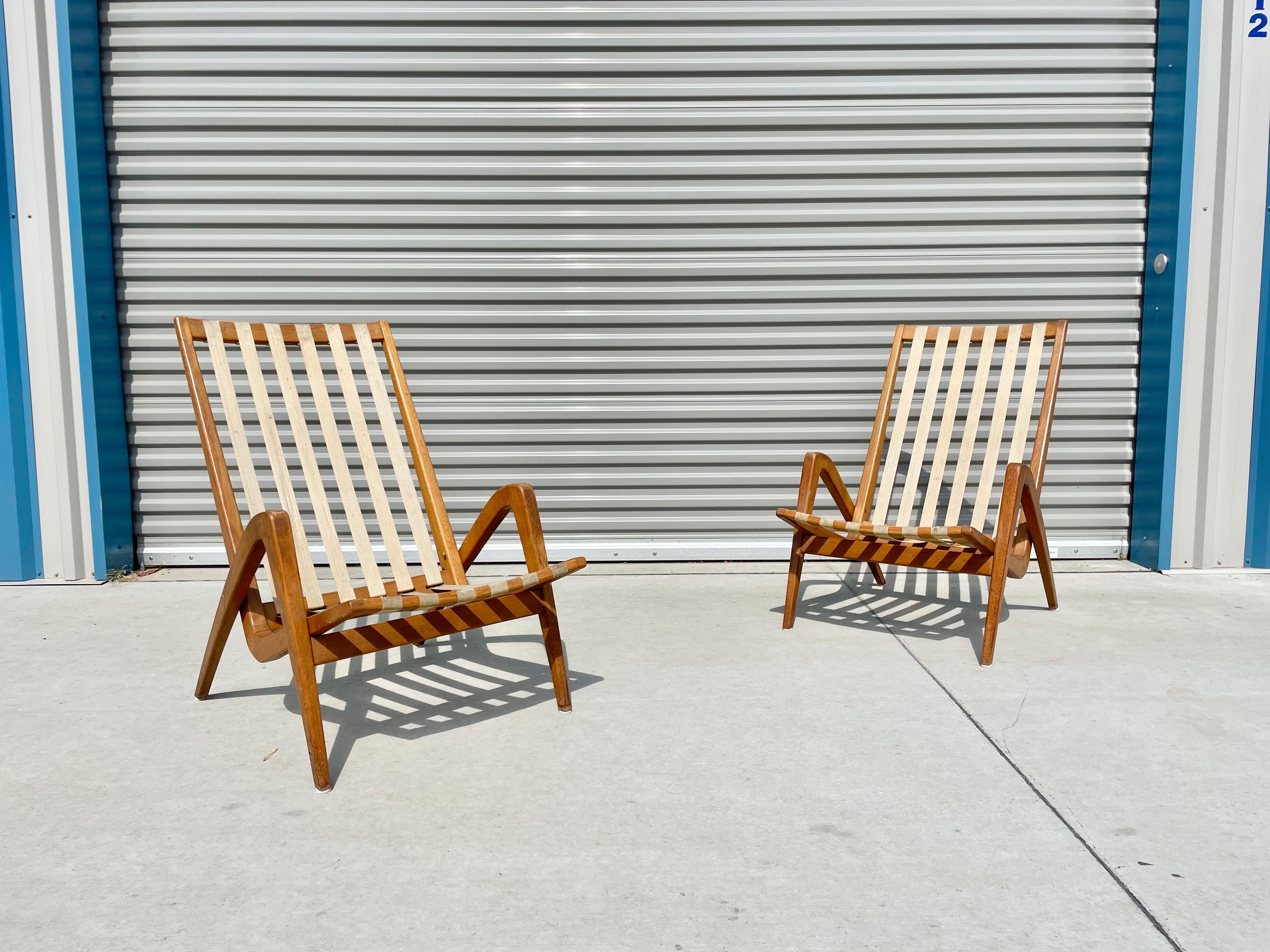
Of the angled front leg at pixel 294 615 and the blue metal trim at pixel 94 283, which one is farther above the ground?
the blue metal trim at pixel 94 283

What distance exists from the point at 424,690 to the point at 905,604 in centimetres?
176

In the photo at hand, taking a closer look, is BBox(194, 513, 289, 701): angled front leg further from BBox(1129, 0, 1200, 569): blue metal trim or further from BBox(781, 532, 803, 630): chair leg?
BBox(1129, 0, 1200, 569): blue metal trim

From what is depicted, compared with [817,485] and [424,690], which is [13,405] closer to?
[424,690]

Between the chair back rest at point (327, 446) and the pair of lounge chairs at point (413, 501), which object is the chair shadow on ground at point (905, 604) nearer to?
the pair of lounge chairs at point (413, 501)

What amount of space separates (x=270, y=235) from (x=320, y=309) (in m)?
0.36

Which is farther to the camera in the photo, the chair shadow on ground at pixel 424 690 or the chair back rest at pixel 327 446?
the chair back rest at pixel 327 446

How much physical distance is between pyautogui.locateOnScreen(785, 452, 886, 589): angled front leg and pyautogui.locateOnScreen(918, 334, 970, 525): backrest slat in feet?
0.94

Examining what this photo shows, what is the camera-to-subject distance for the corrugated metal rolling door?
398cm

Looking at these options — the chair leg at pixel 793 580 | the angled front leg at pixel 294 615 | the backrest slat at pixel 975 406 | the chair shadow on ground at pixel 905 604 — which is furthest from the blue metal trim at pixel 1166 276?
the angled front leg at pixel 294 615

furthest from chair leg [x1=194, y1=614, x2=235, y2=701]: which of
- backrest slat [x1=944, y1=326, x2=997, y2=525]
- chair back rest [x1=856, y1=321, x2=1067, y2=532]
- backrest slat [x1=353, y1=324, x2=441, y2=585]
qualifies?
backrest slat [x1=944, y1=326, x2=997, y2=525]

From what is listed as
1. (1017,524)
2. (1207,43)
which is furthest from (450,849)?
(1207,43)

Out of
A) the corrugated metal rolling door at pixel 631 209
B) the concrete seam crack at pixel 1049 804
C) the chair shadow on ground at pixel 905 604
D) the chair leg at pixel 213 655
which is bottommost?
the concrete seam crack at pixel 1049 804

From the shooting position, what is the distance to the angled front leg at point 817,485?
10.6 ft

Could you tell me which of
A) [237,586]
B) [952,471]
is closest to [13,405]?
[237,586]
